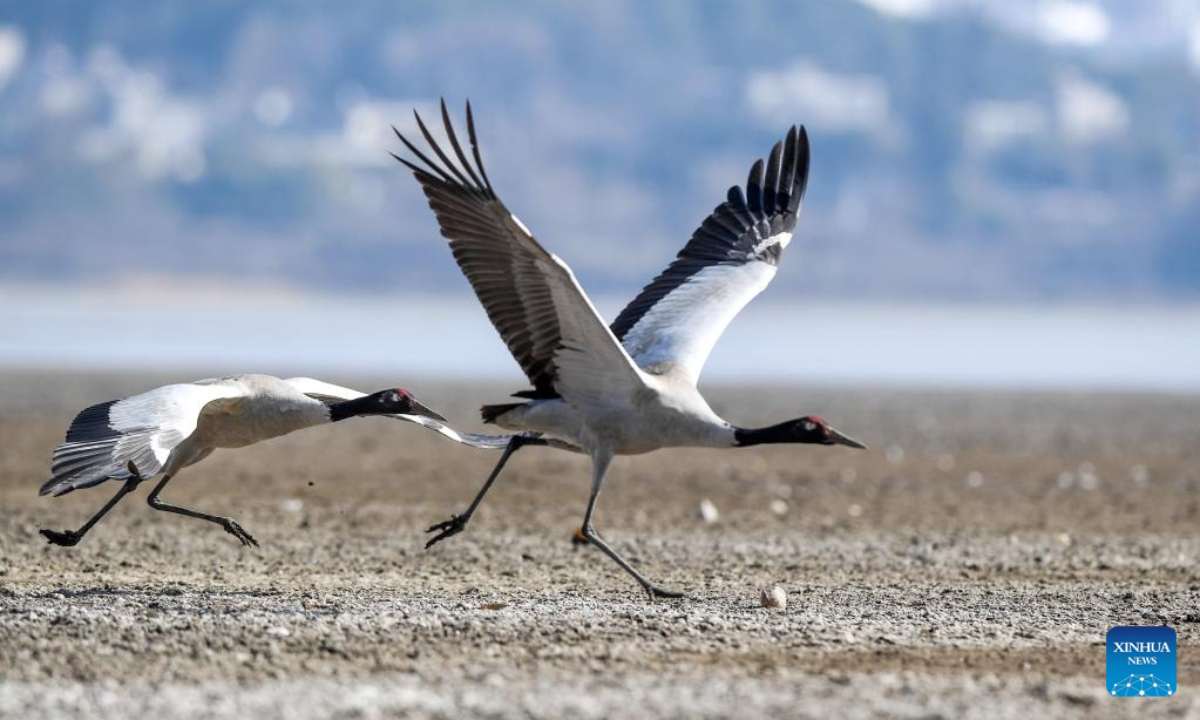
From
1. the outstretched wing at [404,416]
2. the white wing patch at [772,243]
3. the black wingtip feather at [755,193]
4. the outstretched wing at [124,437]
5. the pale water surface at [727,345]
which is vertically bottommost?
the outstretched wing at [124,437]

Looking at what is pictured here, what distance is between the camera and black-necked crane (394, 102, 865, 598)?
1098 cm

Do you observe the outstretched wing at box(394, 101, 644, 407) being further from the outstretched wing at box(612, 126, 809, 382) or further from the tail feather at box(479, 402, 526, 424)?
the outstretched wing at box(612, 126, 809, 382)

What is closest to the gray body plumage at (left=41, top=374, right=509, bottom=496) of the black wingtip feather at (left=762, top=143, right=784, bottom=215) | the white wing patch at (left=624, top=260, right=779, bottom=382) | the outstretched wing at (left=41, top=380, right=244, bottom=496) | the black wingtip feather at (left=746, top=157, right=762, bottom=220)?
the outstretched wing at (left=41, top=380, right=244, bottom=496)

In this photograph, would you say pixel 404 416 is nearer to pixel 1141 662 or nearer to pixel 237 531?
pixel 237 531

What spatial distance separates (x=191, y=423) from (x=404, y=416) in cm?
173

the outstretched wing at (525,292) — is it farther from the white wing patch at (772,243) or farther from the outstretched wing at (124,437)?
the white wing patch at (772,243)

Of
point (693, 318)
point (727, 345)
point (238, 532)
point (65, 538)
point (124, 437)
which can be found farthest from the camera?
point (727, 345)

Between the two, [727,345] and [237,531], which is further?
[727,345]

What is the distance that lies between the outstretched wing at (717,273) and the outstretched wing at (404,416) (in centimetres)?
115

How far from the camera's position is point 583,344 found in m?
11.4

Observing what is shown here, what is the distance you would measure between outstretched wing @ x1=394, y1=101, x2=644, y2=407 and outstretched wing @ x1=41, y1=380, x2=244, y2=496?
6.33ft

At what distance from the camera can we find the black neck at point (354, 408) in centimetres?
1220

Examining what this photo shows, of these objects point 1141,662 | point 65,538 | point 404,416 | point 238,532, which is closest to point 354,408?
point 404,416

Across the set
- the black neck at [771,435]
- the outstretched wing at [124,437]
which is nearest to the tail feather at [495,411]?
the black neck at [771,435]
